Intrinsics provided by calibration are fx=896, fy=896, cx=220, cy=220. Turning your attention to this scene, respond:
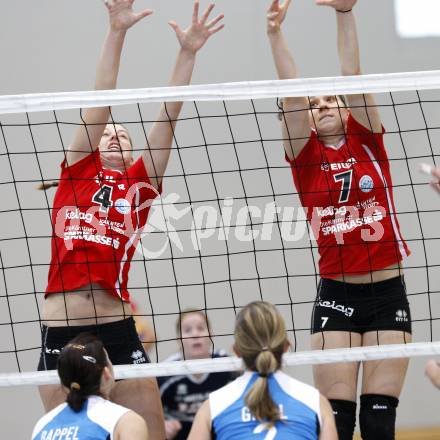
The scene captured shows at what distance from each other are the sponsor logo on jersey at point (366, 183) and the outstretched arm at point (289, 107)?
325 millimetres

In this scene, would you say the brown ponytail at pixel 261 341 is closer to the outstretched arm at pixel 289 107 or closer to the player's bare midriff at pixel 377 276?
the player's bare midriff at pixel 377 276

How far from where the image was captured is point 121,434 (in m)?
3.10

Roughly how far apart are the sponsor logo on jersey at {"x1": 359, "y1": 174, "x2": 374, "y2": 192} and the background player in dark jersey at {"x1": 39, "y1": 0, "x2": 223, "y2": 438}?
914 millimetres

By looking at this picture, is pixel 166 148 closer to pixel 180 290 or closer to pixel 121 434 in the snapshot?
pixel 121 434

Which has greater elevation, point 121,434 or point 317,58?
point 317,58

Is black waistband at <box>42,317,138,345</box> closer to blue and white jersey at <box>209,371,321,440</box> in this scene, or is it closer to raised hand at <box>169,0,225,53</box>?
blue and white jersey at <box>209,371,321,440</box>

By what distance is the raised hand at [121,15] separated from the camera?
4164 mm

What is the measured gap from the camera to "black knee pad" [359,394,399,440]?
3.86m

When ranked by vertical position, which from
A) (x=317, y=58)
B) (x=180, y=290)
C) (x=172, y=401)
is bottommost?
(x=172, y=401)

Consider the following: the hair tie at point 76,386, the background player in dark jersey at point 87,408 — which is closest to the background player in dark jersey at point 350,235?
the background player in dark jersey at point 87,408

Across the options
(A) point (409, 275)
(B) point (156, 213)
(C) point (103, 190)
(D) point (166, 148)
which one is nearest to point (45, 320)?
(C) point (103, 190)

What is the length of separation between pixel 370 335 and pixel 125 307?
3.63 ft

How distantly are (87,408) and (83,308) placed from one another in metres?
0.84

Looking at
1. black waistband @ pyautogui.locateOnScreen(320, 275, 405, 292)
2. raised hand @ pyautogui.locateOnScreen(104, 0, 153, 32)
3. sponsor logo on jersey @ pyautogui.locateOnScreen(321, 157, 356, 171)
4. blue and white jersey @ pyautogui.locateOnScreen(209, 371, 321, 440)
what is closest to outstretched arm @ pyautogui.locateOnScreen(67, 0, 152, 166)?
raised hand @ pyautogui.locateOnScreen(104, 0, 153, 32)
